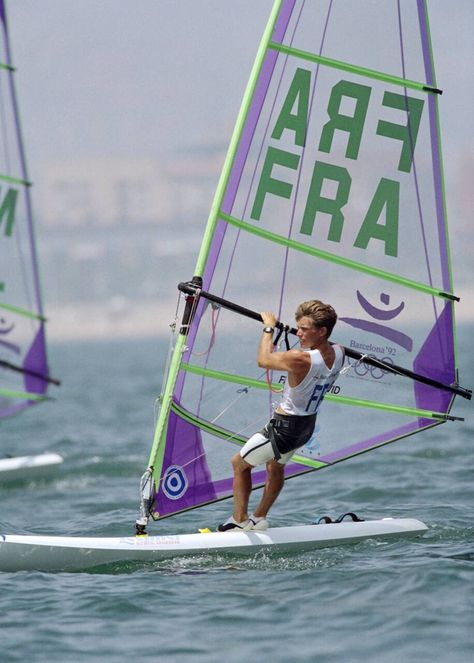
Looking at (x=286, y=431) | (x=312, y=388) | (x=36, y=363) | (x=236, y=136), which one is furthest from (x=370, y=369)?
(x=36, y=363)

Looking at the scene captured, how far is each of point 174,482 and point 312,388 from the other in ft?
4.12

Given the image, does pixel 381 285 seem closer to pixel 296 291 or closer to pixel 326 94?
pixel 296 291

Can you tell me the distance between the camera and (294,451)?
24.1ft

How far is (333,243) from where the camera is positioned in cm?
780

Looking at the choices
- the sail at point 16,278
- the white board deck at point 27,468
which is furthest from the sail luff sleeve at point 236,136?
the sail at point 16,278

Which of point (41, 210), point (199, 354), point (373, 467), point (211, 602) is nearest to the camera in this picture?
point (211, 602)

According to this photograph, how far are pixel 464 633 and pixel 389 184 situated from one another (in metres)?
3.25

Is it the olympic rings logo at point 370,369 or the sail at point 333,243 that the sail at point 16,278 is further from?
the olympic rings logo at point 370,369

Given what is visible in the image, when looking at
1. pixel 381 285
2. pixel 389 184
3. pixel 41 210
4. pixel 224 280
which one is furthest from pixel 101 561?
pixel 41 210

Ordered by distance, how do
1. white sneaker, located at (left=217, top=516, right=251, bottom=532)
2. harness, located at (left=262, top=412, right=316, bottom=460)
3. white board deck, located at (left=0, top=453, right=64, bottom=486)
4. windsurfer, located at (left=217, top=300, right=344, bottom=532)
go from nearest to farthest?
windsurfer, located at (left=217, top=300, right=344, bottom=532) < harness, located at (left=262, top=412, right=316, bottom=460) < white sneaker, located at (left=217, top=516, right=251, bottom=532) < white board deck, located at (left=0, top=453, right=64, bottom=486)

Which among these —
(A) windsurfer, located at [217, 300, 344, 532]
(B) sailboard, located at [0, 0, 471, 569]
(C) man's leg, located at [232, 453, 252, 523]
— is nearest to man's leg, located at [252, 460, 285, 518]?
(A) windsurfer, located at [217, 300, 344, 532]

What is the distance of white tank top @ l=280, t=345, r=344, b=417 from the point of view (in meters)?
6.97

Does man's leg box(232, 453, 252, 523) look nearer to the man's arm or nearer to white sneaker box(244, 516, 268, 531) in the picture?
white sneaker box(244, 516, 268, 531)

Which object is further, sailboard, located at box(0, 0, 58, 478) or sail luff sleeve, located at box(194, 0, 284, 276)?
sailboard, located at box(0, 0, 58, 478)
